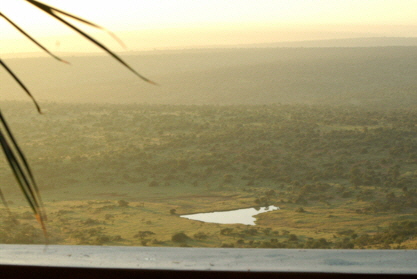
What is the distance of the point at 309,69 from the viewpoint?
51.4 meters

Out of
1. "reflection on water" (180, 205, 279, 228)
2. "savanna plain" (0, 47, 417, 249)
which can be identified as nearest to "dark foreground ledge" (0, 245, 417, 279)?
"savanna plain" (0, 47, 417, 249)

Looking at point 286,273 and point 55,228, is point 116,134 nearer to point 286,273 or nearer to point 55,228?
point 55,228

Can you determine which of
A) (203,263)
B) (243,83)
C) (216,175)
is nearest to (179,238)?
(216,175)

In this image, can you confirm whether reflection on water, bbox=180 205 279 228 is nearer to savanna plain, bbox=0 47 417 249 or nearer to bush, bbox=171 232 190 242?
savanna plain, bbox=0 47 417 249

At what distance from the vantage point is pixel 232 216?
46.0ft

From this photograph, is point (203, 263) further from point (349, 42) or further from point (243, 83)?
point (349, 42)

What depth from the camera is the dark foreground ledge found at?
692 mm

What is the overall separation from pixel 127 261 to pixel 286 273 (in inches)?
9.3

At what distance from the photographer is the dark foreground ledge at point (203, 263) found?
69cm

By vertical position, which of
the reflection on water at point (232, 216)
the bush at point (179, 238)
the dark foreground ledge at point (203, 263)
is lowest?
the reflection on water at point (232, 216)

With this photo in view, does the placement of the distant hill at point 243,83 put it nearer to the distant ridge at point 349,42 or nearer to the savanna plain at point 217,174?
the savanna plain at point 217,174

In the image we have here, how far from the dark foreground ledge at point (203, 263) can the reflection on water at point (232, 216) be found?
1268 centimetres

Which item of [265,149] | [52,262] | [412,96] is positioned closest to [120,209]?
[265,149]

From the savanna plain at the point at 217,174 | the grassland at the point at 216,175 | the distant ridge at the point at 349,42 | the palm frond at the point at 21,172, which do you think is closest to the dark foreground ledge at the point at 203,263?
the palm frond at the point at 21,172
